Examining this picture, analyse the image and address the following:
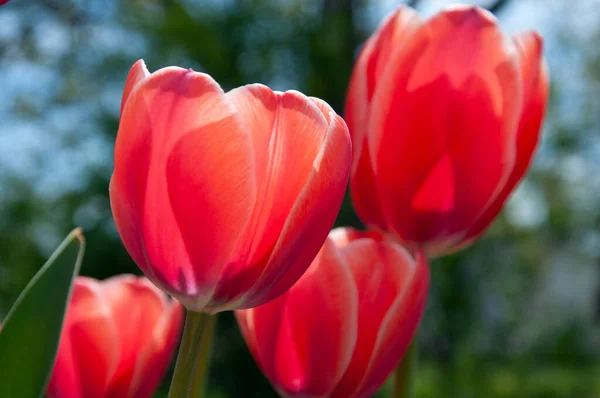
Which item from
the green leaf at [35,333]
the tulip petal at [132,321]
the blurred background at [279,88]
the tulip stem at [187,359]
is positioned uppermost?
the green leaf at [35,333]

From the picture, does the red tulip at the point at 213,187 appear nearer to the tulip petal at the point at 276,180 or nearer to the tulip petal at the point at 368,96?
the tulip petal at the point at 276,180

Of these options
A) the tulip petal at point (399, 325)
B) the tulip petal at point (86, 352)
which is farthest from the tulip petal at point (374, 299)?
the tulip petal at point (86, 352)

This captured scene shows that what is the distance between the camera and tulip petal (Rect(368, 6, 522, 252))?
350 millimetres

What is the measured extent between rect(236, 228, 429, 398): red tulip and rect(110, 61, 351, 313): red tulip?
0.07m

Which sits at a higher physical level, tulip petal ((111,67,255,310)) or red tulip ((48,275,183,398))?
tulip petal ((111,67,255,310))

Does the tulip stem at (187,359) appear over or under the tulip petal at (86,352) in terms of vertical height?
over

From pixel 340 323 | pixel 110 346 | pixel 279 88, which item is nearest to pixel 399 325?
pixel 340 323

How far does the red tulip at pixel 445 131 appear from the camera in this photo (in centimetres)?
35

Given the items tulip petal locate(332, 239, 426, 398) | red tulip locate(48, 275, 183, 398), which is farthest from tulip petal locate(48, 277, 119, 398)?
tulip petal locate(332, 239, 426, 398)

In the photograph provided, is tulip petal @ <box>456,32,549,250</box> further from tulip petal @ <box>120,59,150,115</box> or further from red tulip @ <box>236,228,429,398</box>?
tulip petal @ <box>120,59,150,115</box>

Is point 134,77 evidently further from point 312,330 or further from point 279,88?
point 279,88

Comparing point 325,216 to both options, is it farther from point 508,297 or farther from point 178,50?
point 508,297

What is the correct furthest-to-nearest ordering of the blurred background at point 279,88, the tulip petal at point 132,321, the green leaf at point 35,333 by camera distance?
the blurred background at point 279,88
the tulip petal at point 132,321
the green leaf at point 35,333

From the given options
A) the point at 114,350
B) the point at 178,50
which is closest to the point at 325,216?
the point at 114,350
